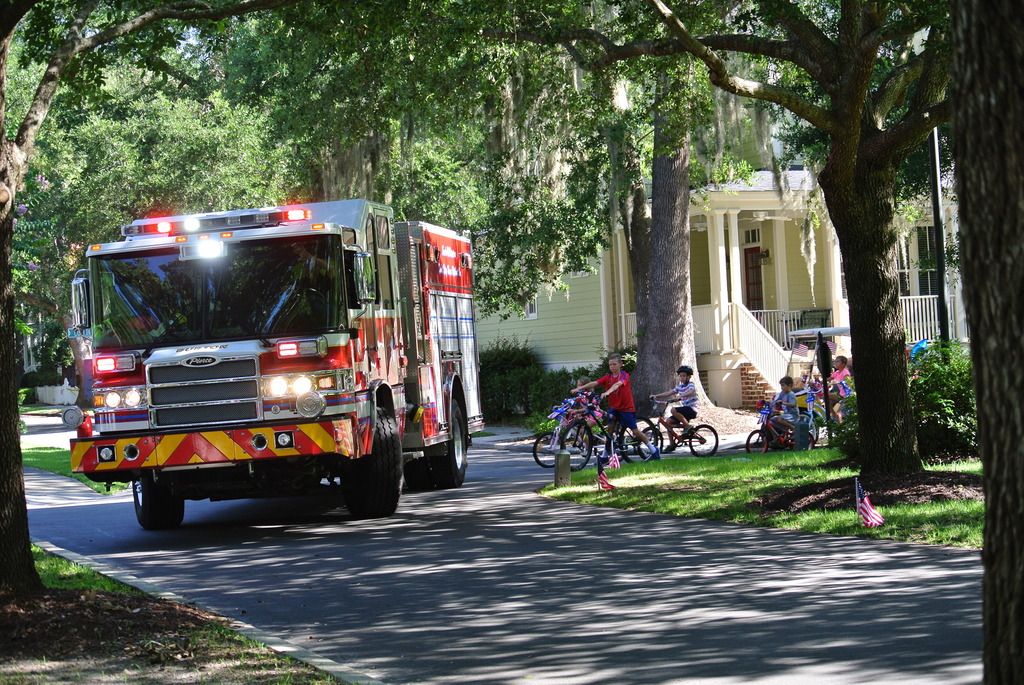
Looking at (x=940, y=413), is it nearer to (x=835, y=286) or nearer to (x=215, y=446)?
(x=215, y=446)

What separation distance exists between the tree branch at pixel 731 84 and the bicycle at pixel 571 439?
8.32 m

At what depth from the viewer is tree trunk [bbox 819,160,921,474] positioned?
14.3 metres

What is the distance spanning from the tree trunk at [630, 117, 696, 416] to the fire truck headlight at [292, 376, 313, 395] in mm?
14177

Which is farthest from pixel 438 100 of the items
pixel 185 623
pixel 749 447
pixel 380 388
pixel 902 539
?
pixel 185 623

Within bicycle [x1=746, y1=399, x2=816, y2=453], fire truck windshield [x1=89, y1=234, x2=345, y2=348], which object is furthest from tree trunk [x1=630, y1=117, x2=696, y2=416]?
fire truck windshield [x1=89, y1=234, x2=345, y2=348]

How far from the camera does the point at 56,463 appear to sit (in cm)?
2833

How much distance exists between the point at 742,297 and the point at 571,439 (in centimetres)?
1409

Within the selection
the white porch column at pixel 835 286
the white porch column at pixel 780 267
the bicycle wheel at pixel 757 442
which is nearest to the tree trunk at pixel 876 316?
the bicycle wheel at pixel 757 442

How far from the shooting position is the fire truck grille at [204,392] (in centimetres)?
1420

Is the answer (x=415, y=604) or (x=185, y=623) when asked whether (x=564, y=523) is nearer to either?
(x=415, y=604)

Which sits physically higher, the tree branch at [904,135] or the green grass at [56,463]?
the tree branch at [904,135]

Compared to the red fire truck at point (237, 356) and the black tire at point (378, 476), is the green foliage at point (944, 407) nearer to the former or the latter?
the black tire at point (378, 476)

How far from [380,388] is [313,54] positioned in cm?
1174

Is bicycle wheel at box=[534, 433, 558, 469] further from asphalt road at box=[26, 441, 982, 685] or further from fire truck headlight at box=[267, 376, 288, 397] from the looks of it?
fire truck headlight at box=[267, 376, 288, 397]
